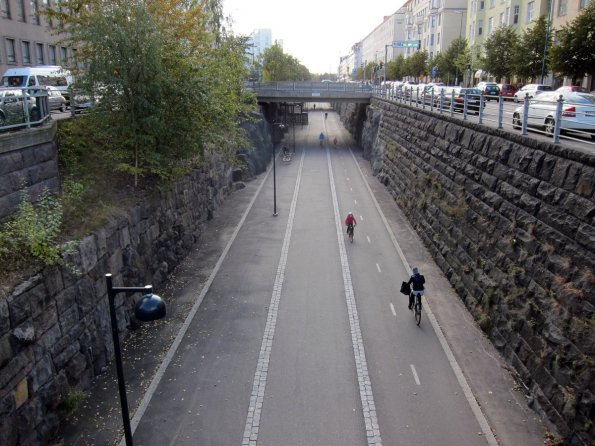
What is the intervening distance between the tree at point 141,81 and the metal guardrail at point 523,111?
10060mm

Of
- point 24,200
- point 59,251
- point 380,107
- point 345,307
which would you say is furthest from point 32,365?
point 380,107

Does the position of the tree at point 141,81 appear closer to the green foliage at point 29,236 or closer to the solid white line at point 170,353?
the solid white line at point 170,353

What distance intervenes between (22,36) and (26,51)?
140cm

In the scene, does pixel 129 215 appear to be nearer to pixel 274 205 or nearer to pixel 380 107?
pixel 274 205

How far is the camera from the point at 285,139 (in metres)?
63.1

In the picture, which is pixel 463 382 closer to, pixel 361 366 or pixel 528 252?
pixel 361 366

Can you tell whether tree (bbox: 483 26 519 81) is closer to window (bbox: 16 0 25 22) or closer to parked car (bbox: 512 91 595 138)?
parked car (bbox: 512 91 595 138)

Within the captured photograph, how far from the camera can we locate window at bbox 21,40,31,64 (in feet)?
131

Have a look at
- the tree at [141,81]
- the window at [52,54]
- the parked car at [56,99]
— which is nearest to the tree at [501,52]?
the tree at [141,81]

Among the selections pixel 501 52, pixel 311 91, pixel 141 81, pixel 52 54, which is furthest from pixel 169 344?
pixel 501 52

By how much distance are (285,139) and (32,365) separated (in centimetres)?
5520

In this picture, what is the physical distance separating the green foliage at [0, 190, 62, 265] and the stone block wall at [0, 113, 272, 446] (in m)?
0.41

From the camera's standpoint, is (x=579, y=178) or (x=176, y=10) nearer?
(x=579, y=178)

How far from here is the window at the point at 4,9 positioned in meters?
36.7
